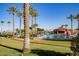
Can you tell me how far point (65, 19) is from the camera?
14352mm

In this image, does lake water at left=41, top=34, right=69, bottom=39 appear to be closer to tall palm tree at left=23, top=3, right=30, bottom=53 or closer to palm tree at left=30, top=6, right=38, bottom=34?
palm tree at left=30, top=6, right=38, bottom=34

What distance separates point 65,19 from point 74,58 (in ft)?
7.50

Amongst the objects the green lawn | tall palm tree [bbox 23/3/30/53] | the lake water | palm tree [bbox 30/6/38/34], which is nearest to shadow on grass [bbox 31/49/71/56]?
the green lawn

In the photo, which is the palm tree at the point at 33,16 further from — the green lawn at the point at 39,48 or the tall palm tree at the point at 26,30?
the green lawn at the point at 39,48

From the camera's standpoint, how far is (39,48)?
14719mm

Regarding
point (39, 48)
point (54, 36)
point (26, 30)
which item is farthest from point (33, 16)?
point (39, 48)

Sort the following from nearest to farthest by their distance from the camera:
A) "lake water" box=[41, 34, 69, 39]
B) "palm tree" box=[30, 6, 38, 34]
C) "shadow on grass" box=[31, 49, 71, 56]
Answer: "shadow on grass" box=[31, 49, 71, 56]
"palm tree" box=[30, 6, 38, 34]
"lake water" box=[41, 34, 69, 39]

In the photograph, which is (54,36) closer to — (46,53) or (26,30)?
(46,53)

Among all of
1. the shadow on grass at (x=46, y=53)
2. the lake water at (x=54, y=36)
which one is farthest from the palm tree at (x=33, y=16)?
the shadow on grass at (x=46, y=53)

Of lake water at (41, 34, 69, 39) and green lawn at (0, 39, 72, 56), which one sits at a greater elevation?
lake water at (41, 34, 69, 39)

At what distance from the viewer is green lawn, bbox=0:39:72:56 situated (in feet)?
45.8

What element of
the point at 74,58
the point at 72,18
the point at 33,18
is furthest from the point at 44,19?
the point at 74,58

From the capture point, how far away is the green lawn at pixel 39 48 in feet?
45.8

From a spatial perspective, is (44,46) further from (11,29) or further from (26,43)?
(11,29)
